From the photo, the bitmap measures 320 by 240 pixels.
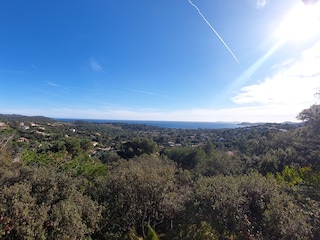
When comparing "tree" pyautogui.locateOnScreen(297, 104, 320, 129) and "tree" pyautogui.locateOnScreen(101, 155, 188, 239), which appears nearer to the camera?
"tree" pyautogui.locateOnScreen(101, 155, 188, 239)

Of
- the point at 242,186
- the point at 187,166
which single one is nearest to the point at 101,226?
the point at 242,186

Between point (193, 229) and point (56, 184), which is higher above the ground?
point (56, 184)

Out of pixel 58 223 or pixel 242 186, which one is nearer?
pixel 58 223

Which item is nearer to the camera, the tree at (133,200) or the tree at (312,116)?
the tree at (133,200)

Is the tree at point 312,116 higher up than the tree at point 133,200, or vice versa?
the tree at point 312,116

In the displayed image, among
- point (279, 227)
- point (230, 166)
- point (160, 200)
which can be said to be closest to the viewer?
point (279, 227)

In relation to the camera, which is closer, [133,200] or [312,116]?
[133,200]

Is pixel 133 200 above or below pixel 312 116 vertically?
below

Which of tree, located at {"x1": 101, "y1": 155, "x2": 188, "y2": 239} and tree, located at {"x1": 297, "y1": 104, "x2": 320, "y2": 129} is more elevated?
tree, located at {"x1": 297, "y1": 104, "x2": 320, "y2": 129}

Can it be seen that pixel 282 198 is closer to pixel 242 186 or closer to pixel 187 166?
pixel 242 186

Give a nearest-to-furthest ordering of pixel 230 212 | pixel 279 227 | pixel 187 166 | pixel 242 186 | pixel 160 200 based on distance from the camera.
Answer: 1. pixel 279 227
2. pixel 230 212
3. pixel 242 186
4. pixel 160 200
5. pixel 187 166

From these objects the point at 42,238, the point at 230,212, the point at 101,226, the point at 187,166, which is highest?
the point at 230,212
